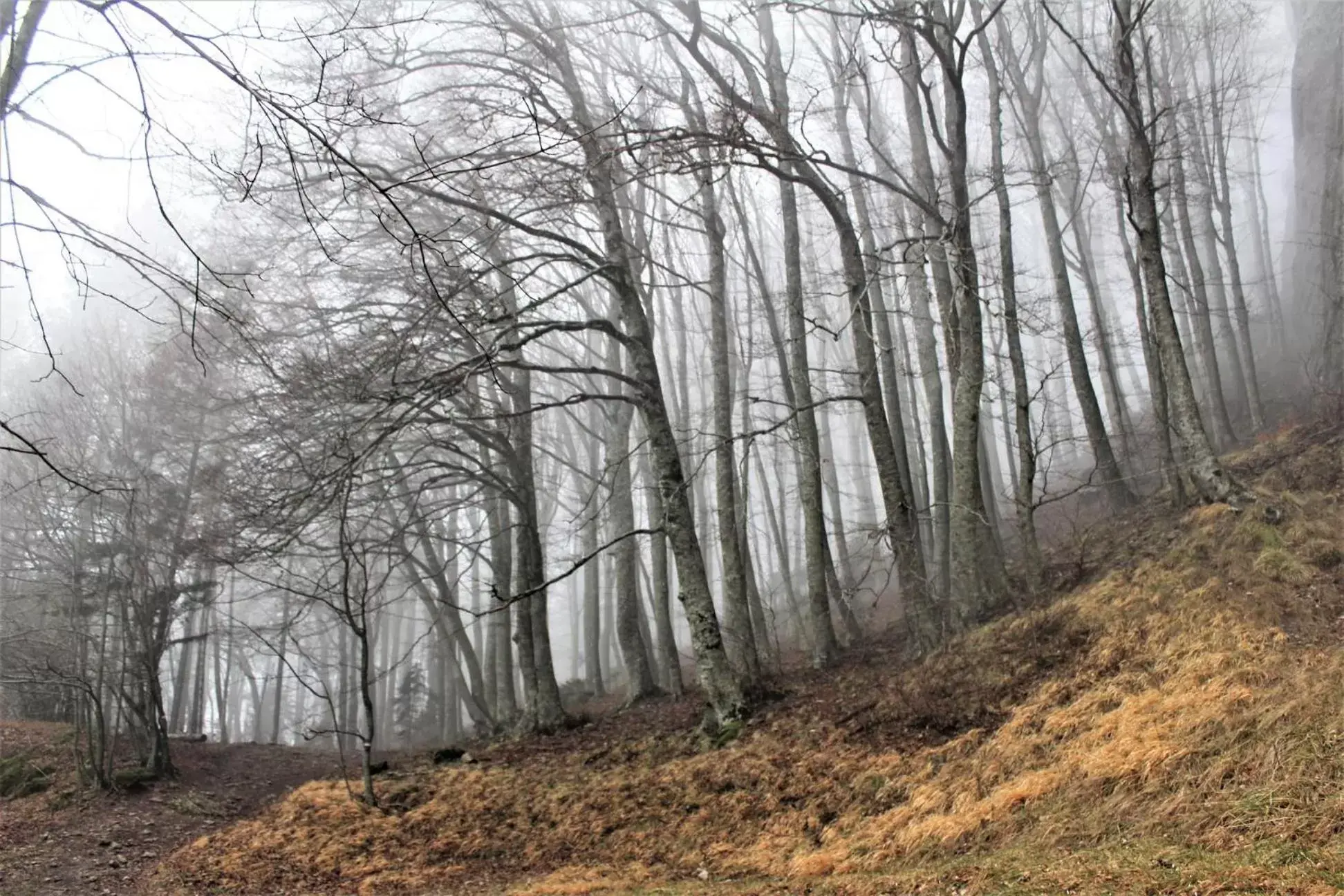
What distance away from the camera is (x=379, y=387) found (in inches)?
310

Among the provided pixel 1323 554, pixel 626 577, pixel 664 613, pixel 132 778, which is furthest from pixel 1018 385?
pixel 132 778

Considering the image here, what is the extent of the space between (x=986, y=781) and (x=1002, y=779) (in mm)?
111

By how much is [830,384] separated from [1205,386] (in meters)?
10.6

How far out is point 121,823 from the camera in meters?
8.78

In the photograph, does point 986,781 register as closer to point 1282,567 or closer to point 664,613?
point 1282,567

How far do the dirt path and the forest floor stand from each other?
0.23 ft

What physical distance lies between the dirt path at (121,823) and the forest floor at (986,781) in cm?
7

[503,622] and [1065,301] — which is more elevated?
[1065,301]

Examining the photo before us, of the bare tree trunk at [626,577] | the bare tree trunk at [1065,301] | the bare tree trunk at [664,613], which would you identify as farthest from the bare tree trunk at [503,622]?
the bare tree trunk at [1065,301]

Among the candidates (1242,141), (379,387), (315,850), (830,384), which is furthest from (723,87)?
(1242,141)

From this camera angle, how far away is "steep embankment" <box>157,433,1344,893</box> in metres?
3.66

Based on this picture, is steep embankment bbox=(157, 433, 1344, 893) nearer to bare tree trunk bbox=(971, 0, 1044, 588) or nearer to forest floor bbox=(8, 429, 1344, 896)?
forest floor bbox=(8, 429, 1344, 896)

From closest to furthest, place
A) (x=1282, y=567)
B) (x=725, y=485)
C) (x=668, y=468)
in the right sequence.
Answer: (x=1282, y=567) → (x=668, y=468) → (x=725, y=485)

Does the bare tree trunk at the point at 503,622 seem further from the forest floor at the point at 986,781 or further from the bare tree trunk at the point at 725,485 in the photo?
the bare tree trunk at the point at 725,485
